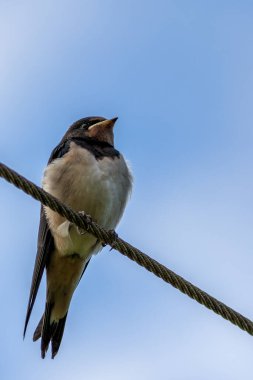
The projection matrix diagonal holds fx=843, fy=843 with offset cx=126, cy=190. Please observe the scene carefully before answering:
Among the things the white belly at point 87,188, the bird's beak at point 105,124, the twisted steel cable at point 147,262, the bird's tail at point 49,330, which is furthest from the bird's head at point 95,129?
the twisted steel cable at point 147,262

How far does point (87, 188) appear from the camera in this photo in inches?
251

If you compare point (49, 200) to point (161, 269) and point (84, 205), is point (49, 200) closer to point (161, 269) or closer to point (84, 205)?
point (161, 269)

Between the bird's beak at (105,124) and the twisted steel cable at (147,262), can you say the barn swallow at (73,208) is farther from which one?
the twisted steel cable at (147,262)

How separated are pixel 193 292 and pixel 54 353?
8.17 feet

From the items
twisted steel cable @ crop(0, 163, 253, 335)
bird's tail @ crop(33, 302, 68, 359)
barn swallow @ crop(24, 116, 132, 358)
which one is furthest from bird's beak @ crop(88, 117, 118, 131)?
twisted steel cable @ crop(0, 163, 253, 335)

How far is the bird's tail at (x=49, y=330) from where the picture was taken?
6738 mm

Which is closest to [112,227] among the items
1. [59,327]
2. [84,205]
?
[84,205]

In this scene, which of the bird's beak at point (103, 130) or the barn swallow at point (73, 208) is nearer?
the barn swallow at point (73, 208)

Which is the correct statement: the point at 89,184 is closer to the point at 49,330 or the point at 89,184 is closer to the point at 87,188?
the point at 87,188

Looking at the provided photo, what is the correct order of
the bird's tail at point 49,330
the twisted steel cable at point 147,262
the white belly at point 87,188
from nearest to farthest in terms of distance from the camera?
the twisted steel cable at point 147,262 → the white belly at point 87,188 → the bird's tail at point 49,330

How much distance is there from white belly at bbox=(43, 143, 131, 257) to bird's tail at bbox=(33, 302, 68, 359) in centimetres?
59

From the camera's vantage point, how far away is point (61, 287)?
695cm

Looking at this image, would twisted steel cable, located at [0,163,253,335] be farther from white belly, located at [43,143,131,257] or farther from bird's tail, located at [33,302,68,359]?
bird's tail, located at [33,302,68,359]

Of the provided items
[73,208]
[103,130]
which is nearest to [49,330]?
[73,208]
